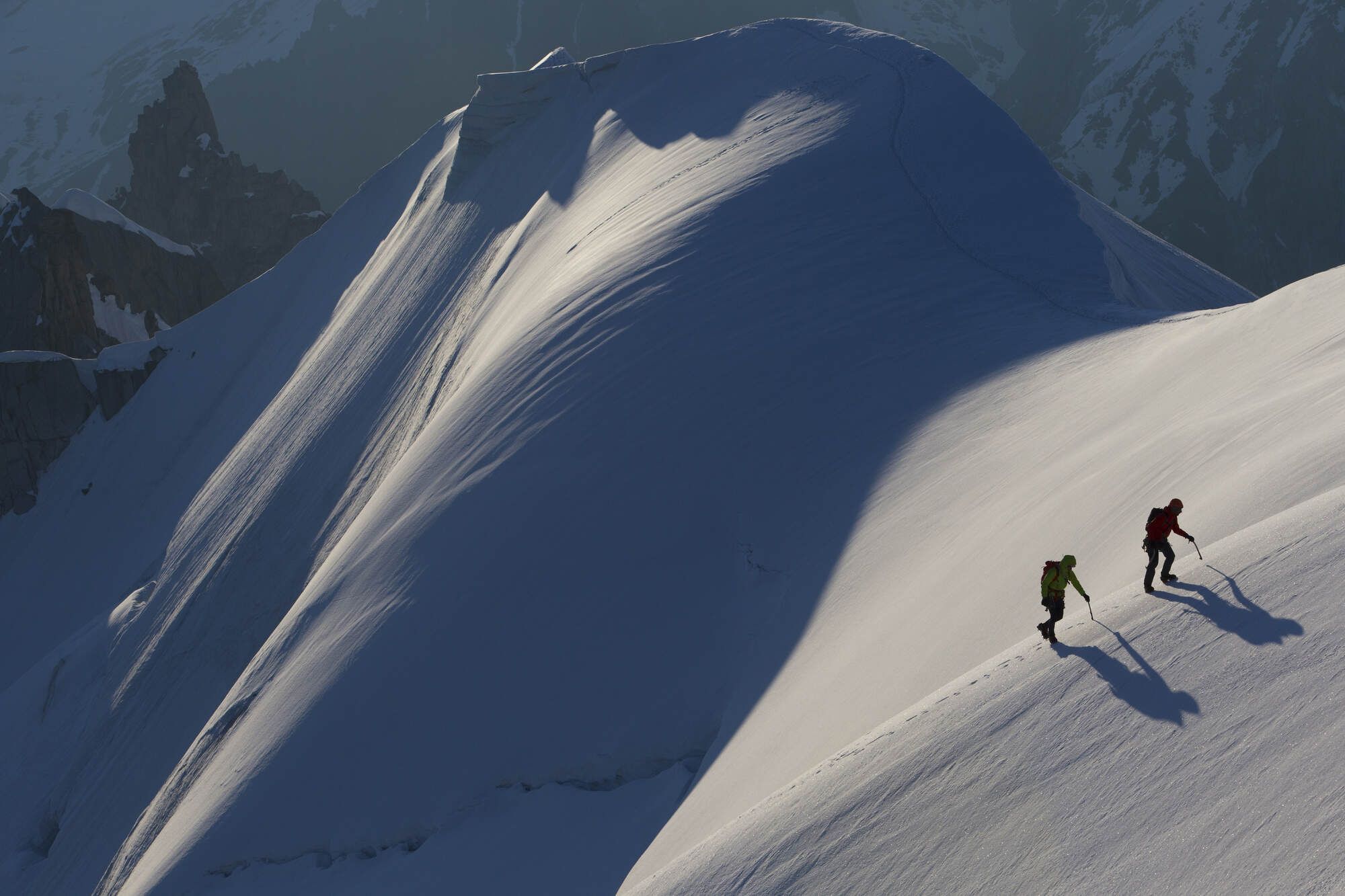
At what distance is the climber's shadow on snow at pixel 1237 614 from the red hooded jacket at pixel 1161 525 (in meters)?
0.45

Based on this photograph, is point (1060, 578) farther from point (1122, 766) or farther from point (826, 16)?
point (826, 16)

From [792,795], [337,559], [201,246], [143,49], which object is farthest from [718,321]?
[143,49]

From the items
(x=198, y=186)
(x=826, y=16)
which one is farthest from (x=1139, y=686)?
(x=826, y=16)

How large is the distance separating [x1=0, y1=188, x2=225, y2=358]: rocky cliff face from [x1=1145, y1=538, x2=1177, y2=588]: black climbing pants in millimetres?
54221

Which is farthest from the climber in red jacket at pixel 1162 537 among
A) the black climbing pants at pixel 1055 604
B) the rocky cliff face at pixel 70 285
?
the rocky cliff face at pixel 70 285

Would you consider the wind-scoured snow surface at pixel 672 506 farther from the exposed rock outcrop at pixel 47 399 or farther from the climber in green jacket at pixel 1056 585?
the exposed rock outcrop at pixel 47 399

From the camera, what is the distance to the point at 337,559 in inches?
802

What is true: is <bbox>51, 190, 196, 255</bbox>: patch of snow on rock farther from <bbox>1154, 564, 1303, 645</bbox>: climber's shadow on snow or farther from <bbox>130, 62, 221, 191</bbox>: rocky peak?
<bbox>1154, 564, 1303, 645</bbox>: climber's shadow on snow

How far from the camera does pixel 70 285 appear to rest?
59500mm

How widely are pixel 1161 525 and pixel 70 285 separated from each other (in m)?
62.1

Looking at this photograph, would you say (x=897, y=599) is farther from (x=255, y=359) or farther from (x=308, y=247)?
(x=308, y=247)

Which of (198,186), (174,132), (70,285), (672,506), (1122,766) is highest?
(174,132)

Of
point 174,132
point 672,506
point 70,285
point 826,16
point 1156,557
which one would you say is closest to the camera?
point 1156,557

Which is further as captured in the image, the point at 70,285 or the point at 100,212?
the point at 100,212
